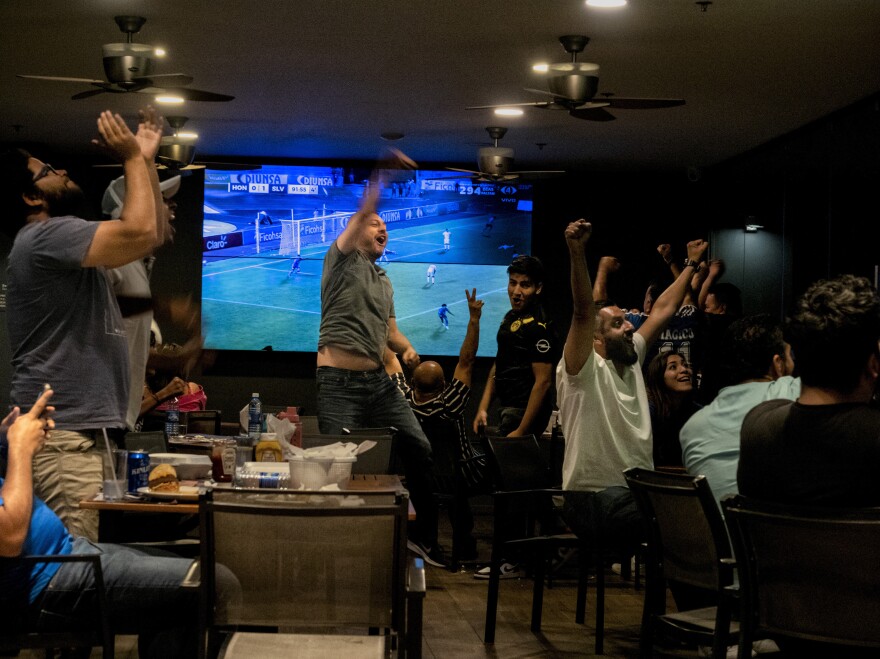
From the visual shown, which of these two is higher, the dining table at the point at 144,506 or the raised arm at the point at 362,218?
the raised arm at the point at 362,218

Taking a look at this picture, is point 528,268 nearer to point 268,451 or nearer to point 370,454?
point 370,454

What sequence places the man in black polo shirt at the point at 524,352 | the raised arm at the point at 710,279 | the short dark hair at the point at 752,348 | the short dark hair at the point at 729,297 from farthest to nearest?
the raised arm at the point at 710,279, the short dark hair at the point at 729,297, the man in black polo shirt at the point at 524,352, the short dark hair at the point at 752,348

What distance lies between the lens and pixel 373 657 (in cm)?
229

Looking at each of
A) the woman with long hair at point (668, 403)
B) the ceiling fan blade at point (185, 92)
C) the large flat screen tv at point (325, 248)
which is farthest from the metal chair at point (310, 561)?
the large flat screen tv at point (325, 248)

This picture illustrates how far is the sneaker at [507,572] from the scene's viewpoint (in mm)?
5754

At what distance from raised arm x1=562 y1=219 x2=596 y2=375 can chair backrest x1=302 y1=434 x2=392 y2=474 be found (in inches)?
29.6

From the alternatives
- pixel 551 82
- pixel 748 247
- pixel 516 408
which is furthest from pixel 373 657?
pixel 748 247

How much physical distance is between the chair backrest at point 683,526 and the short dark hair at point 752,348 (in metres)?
0.40

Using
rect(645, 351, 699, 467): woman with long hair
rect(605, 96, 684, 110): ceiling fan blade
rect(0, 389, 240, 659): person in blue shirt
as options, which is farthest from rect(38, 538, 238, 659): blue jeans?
rect(605, 96, 684, 110): ceiling fan blade

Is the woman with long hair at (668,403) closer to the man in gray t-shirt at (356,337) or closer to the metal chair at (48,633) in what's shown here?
the man in gray t-shirt at (356,337)

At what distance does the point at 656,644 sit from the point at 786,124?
5537mm

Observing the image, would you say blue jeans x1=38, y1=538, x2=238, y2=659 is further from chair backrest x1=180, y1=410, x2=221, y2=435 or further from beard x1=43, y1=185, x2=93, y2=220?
chair backrest x1=180, y1=410, x2=221, y2=435

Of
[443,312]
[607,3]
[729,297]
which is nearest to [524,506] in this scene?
[607,3]

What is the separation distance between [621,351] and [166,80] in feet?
11.9
